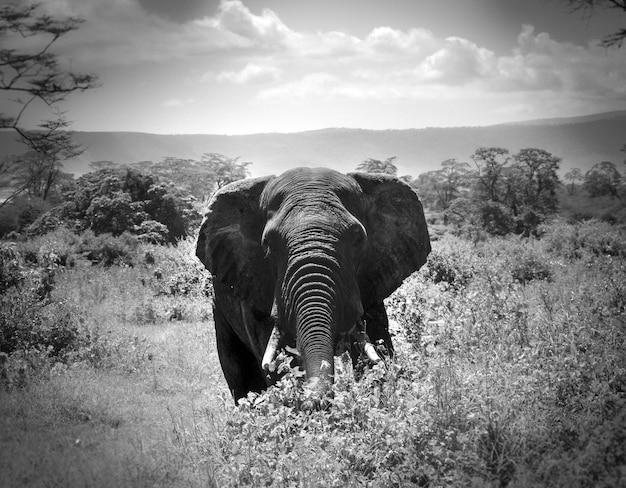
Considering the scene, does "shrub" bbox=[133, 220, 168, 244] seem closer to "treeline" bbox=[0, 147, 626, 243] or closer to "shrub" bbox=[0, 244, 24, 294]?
"treeline" bbox=[0, 147, 626, 243]

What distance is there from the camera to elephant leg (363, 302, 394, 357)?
20.2 ft

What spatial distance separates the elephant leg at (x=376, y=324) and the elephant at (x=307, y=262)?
0.01 meters

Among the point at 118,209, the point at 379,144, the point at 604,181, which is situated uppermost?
the point at 379,144

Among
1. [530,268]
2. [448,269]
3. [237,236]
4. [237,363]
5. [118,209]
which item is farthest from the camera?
[118,209]

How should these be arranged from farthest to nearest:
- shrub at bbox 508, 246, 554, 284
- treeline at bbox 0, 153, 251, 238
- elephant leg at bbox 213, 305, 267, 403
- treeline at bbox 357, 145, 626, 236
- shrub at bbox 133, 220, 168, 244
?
treeline at bbox 357, 145, 626, 236, treeline at bbox 0, 153, 251, 238, shrub at bbox 133, 220, 168, 244, shrub at bbox 508, 246, 554, 284, elephant leg at bbox 213, 305, 267, 403

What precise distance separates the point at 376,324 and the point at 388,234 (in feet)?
3.24

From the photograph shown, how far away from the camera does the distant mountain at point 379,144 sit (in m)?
80.9

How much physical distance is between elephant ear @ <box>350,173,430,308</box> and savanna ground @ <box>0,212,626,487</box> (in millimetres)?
797

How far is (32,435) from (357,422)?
286 cm

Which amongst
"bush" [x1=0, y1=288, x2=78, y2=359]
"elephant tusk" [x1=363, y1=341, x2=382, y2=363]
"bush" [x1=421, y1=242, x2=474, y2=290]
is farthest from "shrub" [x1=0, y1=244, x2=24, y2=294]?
"bush" [x1=421, y1=242, x2=474, y2=290]

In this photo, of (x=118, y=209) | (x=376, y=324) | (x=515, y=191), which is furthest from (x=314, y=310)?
(x=515, y=191)

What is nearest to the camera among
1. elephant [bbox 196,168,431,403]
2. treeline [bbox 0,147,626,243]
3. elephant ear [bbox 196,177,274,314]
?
elephant [bbox 196,168,431,403]

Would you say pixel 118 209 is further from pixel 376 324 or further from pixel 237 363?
pixel 376 324

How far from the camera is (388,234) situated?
249 inches
